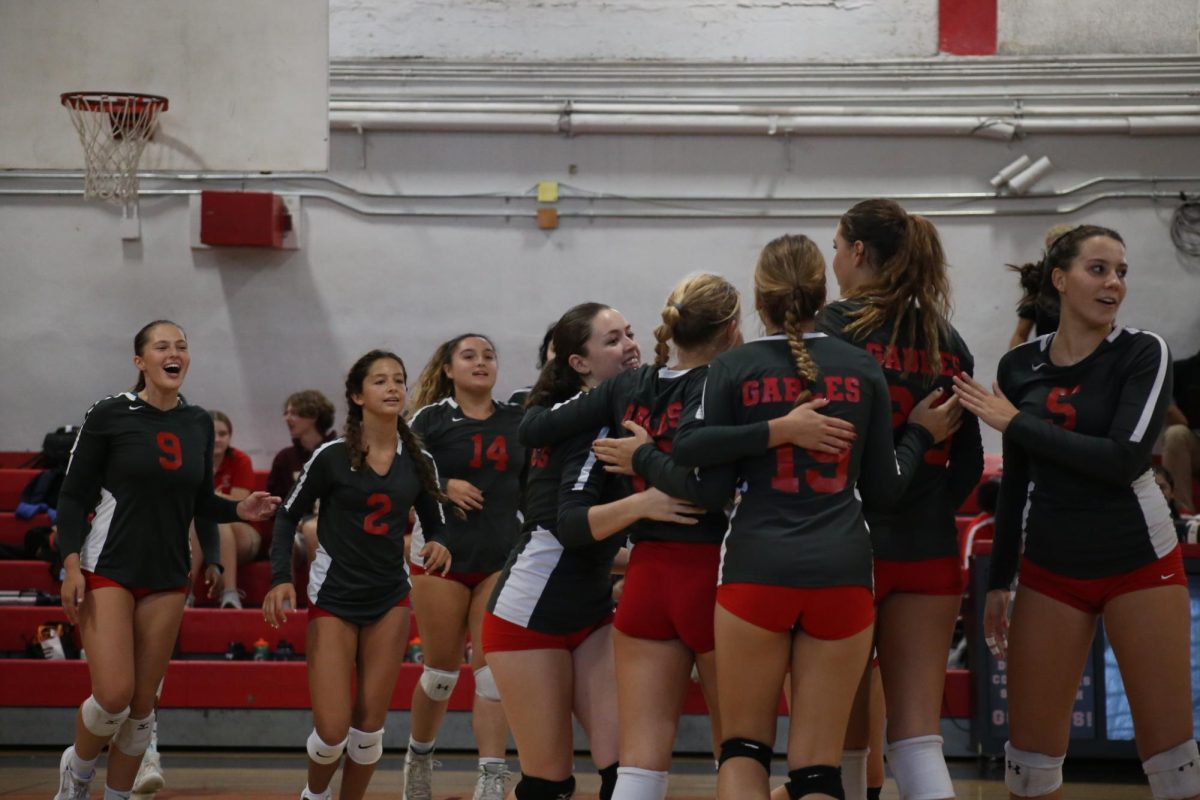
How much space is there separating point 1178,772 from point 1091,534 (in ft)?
2.12

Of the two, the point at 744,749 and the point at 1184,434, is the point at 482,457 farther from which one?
the point at 1184,434

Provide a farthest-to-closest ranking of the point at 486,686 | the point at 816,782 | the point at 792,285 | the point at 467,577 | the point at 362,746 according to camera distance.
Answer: the point at 467,577 < the point at 486,686 < the point at 362,746 < the point at 792,285 < the point at 816,782

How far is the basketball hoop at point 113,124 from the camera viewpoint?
6781mm

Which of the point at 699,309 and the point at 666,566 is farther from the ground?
the point at 699,309

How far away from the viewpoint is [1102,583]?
11.7 ft

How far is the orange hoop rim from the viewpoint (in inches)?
266

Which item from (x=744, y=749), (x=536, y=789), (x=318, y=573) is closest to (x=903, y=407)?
(x=744, y=749)

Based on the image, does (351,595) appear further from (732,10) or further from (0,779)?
(732,10)

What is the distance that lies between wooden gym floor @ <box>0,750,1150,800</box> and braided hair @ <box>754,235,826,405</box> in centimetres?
325

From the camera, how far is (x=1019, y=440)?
353cm

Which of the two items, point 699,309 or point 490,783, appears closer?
point 699,309

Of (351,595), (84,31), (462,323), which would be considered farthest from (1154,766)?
(462,323)

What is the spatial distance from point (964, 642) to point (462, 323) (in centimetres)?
424

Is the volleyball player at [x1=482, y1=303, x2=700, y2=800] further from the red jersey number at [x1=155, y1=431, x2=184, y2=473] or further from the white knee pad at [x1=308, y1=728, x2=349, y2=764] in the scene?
the red jersey number at [x1=155, y1=431, x2=184, y2=473]
